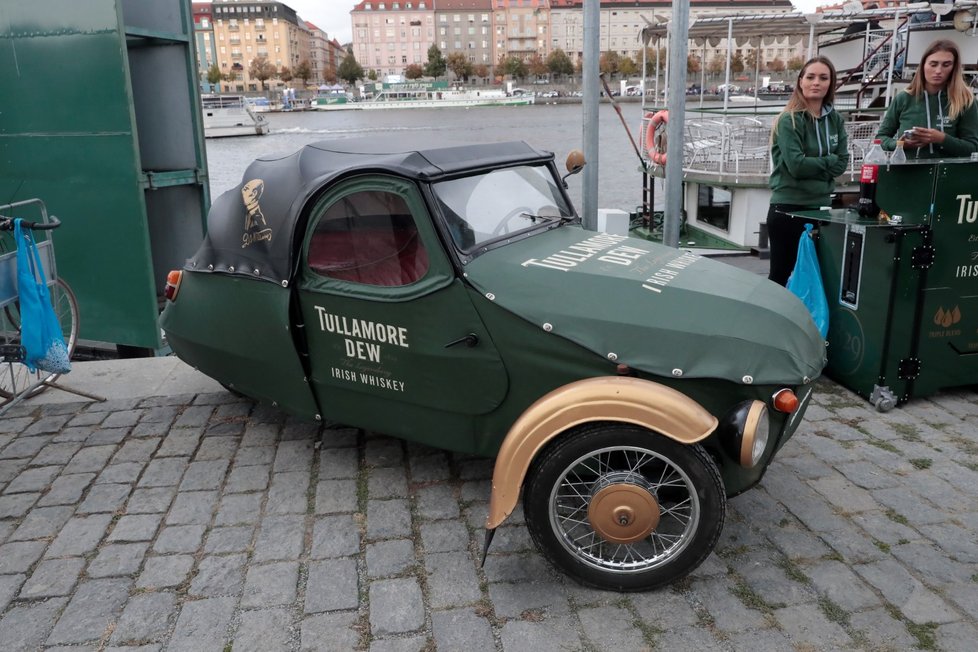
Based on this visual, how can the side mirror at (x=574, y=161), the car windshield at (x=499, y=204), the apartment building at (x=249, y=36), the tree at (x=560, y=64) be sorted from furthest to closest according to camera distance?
the apartment building at (x=249, y=36) < the tree at (x=560, y=64) < the side mirror at (x=574, y=161) < the car windshield at (x=499, y=204)

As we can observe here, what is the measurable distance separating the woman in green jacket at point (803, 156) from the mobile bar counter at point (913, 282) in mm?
550

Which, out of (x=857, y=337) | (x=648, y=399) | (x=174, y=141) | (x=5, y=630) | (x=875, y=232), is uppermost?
(x=174, y=141)

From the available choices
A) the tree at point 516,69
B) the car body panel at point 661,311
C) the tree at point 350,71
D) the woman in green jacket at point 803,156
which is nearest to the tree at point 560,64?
the tree at point 516,69

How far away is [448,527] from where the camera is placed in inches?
150

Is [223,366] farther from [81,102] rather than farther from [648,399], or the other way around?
[81,102]

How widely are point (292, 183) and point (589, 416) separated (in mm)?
2122

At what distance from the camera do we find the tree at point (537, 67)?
12281 centimetres

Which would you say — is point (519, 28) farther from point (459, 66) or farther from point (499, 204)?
point (499, 204)

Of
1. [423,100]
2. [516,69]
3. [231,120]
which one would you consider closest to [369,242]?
[231,120]

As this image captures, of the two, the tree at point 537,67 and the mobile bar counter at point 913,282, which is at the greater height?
the tree at point 537,67

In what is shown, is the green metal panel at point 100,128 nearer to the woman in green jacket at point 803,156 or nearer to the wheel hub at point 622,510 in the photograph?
the woman in green jacket at point 803,156

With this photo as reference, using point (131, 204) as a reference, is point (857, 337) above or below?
below

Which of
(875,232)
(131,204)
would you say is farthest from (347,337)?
(131,204)

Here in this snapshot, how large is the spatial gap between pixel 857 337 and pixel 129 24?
282 inches
